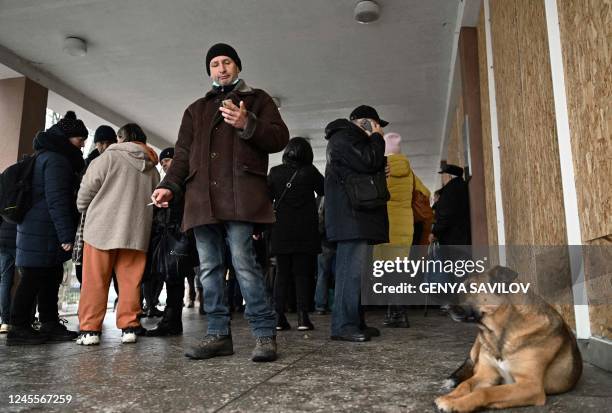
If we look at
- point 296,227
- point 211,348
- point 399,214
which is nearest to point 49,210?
point 211,348

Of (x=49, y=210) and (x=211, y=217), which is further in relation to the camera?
(x=49, y=210)

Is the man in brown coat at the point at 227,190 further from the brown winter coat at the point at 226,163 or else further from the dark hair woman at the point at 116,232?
the dark hair woman at the point at 116,232

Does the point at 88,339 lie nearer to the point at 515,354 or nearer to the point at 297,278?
the point at 297,278

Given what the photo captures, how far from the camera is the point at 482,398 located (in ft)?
5.26

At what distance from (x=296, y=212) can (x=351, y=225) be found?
1.02 m

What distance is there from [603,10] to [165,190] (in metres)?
2.26

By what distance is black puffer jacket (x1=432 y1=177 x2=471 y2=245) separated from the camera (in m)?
5.45

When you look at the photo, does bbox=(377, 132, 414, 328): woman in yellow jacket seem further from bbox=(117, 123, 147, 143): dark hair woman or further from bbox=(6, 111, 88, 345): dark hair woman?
bbox=(6, 111, 88, 345): dark hair woman

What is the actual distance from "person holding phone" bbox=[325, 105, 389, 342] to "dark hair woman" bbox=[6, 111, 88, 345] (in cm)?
197

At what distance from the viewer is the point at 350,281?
132 inches

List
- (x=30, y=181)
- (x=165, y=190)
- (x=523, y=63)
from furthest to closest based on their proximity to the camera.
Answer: (x=30, y=181)
(x=523, y=63)
(x=165, y=190)

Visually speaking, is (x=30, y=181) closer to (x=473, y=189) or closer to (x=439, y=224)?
(x=439, y=224)

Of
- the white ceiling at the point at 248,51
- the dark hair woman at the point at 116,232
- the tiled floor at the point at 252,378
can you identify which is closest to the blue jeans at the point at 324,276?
the white ceiling at the point at 248,51

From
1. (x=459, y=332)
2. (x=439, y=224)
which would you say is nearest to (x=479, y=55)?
(x=439, y=224)
